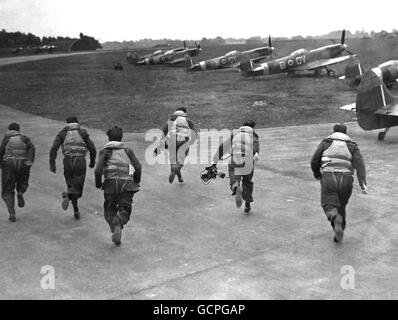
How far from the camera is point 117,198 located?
792cm

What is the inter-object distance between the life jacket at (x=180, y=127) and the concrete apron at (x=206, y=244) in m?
1.15

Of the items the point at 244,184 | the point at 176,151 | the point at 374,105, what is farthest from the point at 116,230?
the point at 374,105

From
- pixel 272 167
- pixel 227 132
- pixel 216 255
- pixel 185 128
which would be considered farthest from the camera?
pixel 227 132

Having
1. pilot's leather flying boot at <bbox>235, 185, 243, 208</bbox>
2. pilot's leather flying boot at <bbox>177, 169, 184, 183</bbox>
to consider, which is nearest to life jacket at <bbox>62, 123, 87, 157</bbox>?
Answer: pilot's leather flying boot at <bbox>177, 169, 184, 183</bbox>

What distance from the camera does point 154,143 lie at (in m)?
16.4

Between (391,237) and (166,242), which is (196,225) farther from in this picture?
Answer: (391,237)

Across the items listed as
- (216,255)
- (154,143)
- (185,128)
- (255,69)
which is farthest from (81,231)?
(255,69)

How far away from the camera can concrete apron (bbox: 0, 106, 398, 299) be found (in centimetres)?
645

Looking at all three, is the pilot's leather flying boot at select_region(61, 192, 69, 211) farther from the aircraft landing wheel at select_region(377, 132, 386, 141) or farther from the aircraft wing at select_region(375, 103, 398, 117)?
the aircraft landing wheel at select_region(377, 132, 386, 141)

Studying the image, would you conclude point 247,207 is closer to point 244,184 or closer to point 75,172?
point 244,184

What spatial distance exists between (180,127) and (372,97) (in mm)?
6969

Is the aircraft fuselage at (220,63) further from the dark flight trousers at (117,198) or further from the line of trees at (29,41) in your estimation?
the line of trees at (29,41)

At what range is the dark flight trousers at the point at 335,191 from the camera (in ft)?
25.6

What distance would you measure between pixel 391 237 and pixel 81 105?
69.6 ft
